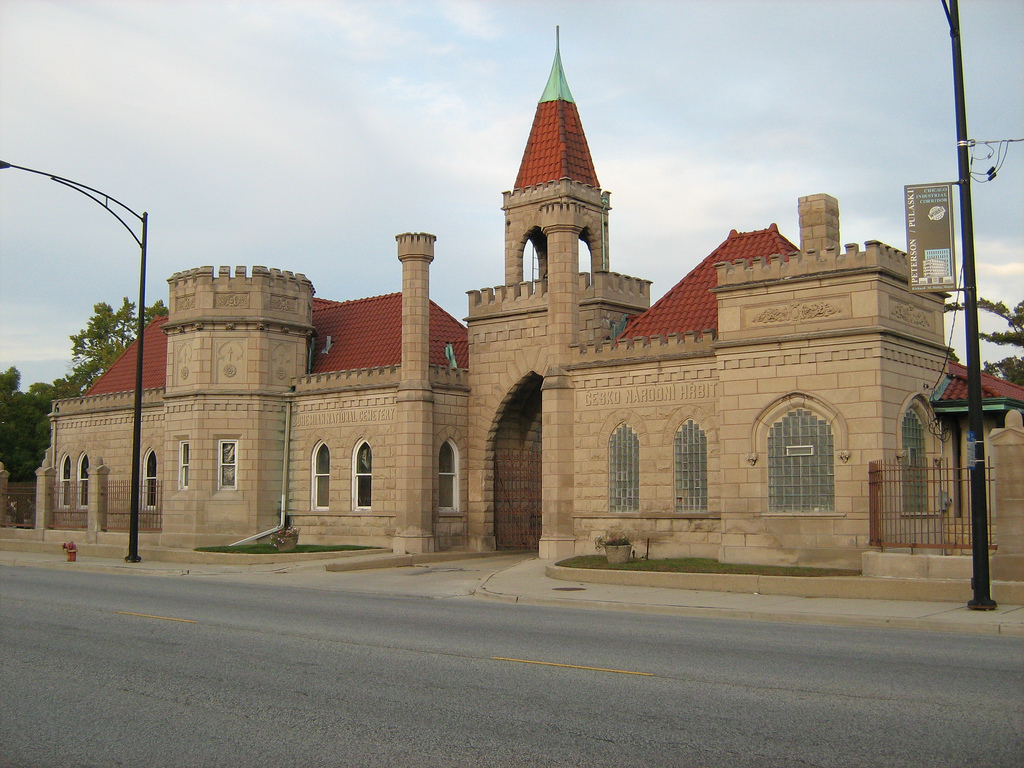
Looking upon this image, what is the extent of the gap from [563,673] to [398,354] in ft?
70.6

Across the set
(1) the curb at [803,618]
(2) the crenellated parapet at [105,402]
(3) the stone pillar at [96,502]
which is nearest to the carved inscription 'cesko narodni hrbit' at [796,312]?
(1) the curb at [803,618]

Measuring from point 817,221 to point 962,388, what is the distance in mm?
4661

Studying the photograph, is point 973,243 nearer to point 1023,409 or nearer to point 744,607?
point 744,607

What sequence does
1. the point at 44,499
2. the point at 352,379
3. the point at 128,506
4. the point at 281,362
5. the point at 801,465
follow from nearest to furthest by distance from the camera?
the point at 801,465, the point at 352,379, the point at 281,362, the point at 128,506, the point at 44,499

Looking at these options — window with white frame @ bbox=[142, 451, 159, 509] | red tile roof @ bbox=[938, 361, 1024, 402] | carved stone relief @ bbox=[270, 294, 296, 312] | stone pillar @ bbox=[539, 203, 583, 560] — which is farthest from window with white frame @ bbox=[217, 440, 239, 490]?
red tile roof @ bbox=[938, 361, 1024, 402]

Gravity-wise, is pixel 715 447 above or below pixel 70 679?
above

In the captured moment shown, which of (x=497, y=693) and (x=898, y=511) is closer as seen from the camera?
(x=497, y=693)

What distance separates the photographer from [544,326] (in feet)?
91.8

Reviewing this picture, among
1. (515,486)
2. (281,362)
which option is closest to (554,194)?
(515,486)

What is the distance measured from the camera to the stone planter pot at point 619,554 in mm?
22094

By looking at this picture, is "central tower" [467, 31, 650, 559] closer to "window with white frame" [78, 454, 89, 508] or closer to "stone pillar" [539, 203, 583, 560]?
"stone pillar" [539, 203, 583, 560]

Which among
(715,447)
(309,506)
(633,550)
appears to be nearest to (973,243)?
(715,447)

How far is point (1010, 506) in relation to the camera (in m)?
16.1

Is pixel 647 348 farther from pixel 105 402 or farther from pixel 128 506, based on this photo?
pixel 105 402
